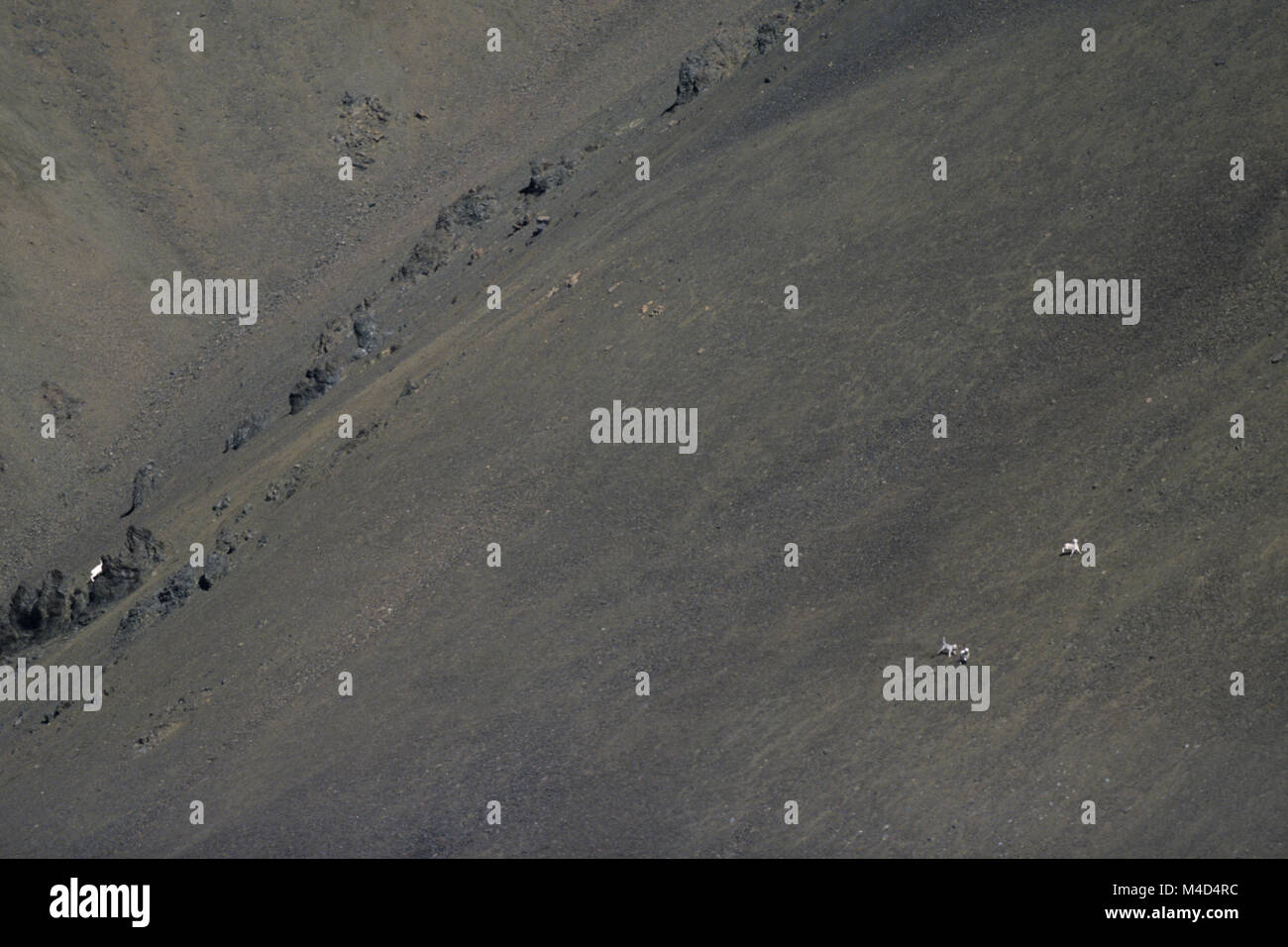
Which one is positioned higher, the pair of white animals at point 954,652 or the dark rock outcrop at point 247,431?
the dark rock outcrop at point 247,431

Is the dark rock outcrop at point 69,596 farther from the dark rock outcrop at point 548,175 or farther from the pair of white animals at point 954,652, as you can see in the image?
the pair of white animals at point 954,652

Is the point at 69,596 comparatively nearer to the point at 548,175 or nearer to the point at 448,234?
the point at 448,234

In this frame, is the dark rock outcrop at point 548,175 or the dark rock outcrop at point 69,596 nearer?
the dark rock outcrop at point 69,596

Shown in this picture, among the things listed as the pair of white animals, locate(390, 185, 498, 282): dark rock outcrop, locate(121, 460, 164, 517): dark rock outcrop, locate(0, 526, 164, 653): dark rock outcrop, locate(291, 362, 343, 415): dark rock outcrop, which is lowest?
the pair of white animals

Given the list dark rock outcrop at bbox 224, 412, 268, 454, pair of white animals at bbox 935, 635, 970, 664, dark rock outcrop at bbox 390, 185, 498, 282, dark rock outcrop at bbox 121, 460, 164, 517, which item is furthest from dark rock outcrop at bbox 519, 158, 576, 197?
pair of white animals at bbox 935, 635, 970, 664

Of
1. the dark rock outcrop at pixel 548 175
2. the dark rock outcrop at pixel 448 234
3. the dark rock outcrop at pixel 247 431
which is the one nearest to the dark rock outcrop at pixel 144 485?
the dark rock outcrop at pixel 247 431

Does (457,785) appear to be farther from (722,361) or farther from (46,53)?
(46,53)

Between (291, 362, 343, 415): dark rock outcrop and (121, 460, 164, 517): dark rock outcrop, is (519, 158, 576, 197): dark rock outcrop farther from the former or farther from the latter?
(121, 460, 164, 517): dark rock outcrop

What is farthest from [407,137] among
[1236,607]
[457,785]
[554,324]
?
[1236,607]

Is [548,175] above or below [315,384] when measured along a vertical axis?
above

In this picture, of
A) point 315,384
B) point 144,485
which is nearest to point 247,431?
point 315,384

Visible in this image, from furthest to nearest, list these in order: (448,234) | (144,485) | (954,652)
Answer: (448,234)
(144,485)
(954,652)

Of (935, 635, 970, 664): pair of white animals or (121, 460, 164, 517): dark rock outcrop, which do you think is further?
(121, 460, 164, 517): dark rock outcrop

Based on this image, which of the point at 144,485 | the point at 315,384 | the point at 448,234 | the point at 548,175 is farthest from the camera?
the point at 448,234
